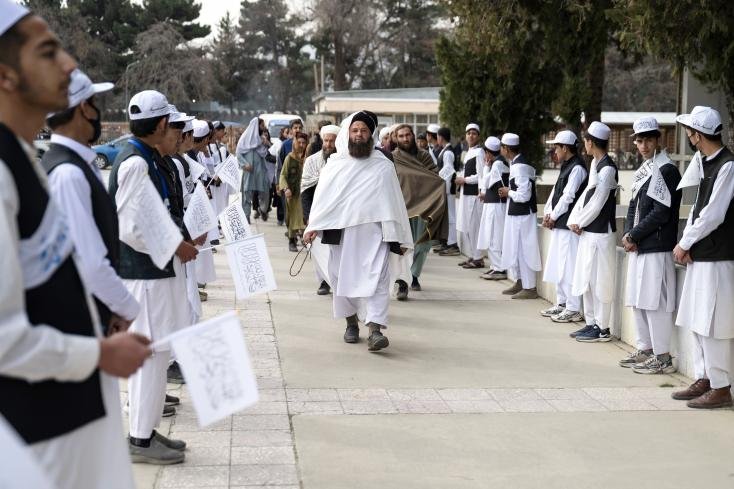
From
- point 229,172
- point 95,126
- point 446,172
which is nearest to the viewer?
point 95,126

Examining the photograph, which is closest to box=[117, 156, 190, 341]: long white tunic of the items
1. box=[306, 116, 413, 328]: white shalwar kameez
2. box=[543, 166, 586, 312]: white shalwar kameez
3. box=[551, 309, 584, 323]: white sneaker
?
box=[306, 116, 413, 328]: white shalwar kameez

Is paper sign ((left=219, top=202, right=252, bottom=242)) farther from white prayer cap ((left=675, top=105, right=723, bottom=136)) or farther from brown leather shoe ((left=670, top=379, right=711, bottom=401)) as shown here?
brown leather shoe ((left=670, top=379, right=711, bottom=401))

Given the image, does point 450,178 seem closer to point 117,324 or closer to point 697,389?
point 697,389

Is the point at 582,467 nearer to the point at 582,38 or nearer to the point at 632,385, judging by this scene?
the point at 632,385

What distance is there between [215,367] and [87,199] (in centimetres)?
116

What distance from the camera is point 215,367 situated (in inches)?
110

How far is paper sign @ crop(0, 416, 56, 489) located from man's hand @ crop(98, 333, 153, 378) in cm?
70

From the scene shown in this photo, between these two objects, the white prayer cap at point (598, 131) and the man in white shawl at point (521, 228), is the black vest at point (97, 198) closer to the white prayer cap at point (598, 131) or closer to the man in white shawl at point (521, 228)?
the white prayer cap at point (598, 131)

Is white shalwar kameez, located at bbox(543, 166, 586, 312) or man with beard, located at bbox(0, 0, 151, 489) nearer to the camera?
man with beard, located at bbox(0, 0, 151, 489)

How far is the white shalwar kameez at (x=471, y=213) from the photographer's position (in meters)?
13.9

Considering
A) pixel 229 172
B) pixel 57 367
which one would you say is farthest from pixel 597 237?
pixel 57 367

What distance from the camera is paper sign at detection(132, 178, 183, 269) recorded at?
438 cm

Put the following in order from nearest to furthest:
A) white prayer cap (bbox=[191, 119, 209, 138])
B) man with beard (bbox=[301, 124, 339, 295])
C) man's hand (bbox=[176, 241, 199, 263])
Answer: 1. man's hand (bbox=[176, 241, 199, 263])
2. white prayer cap (bbox=[191, 119, 209, 138])
3. man with beard (bbox=[301, 124, 339, 295])

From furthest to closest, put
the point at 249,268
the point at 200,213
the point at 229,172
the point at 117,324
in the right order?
the point at 229,172 → the point at 200,213 → the point at 249,268 → the point at 117,324
